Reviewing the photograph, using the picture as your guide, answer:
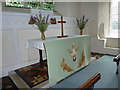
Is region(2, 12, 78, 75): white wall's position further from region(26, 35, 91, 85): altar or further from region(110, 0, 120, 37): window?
region(110, 0, 120, 37): window

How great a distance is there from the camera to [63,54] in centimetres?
227

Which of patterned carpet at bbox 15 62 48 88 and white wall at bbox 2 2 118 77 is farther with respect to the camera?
white wall at bbox 2 2 118 77

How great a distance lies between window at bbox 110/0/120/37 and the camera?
466 cm

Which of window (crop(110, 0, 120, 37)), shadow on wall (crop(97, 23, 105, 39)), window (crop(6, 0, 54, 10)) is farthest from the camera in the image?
shadow on wall (crop(97, 23, 105, 39))

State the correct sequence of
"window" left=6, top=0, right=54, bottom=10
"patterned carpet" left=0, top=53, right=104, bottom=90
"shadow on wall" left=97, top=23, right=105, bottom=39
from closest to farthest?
"patterned carpet" left=0, top=53, right=104, bottom=90
"window" left=6, top=0, right=54, bottom=10
"shadow on wall" left=97, top=23, right=105, bottom=39

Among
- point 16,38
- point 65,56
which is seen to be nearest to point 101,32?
point 65,56

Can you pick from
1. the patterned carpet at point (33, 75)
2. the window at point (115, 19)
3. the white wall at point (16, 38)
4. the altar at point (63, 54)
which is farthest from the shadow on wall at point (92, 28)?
the patterned carpet at point (33, 75)

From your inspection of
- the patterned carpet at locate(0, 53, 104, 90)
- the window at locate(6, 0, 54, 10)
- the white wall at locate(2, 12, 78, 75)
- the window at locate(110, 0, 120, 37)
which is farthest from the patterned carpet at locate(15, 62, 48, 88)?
the window at locate(110, 0, 120, 37)

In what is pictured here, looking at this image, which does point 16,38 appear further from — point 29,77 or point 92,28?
point 92,28

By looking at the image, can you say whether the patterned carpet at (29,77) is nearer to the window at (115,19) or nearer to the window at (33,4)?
the window at (33,4)

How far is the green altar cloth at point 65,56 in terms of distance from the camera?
201cm

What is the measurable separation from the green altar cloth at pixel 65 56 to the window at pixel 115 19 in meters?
2.27

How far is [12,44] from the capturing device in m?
2.86

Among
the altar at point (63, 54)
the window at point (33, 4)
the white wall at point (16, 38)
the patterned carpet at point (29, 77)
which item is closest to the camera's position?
the altar at point (63, 54)
